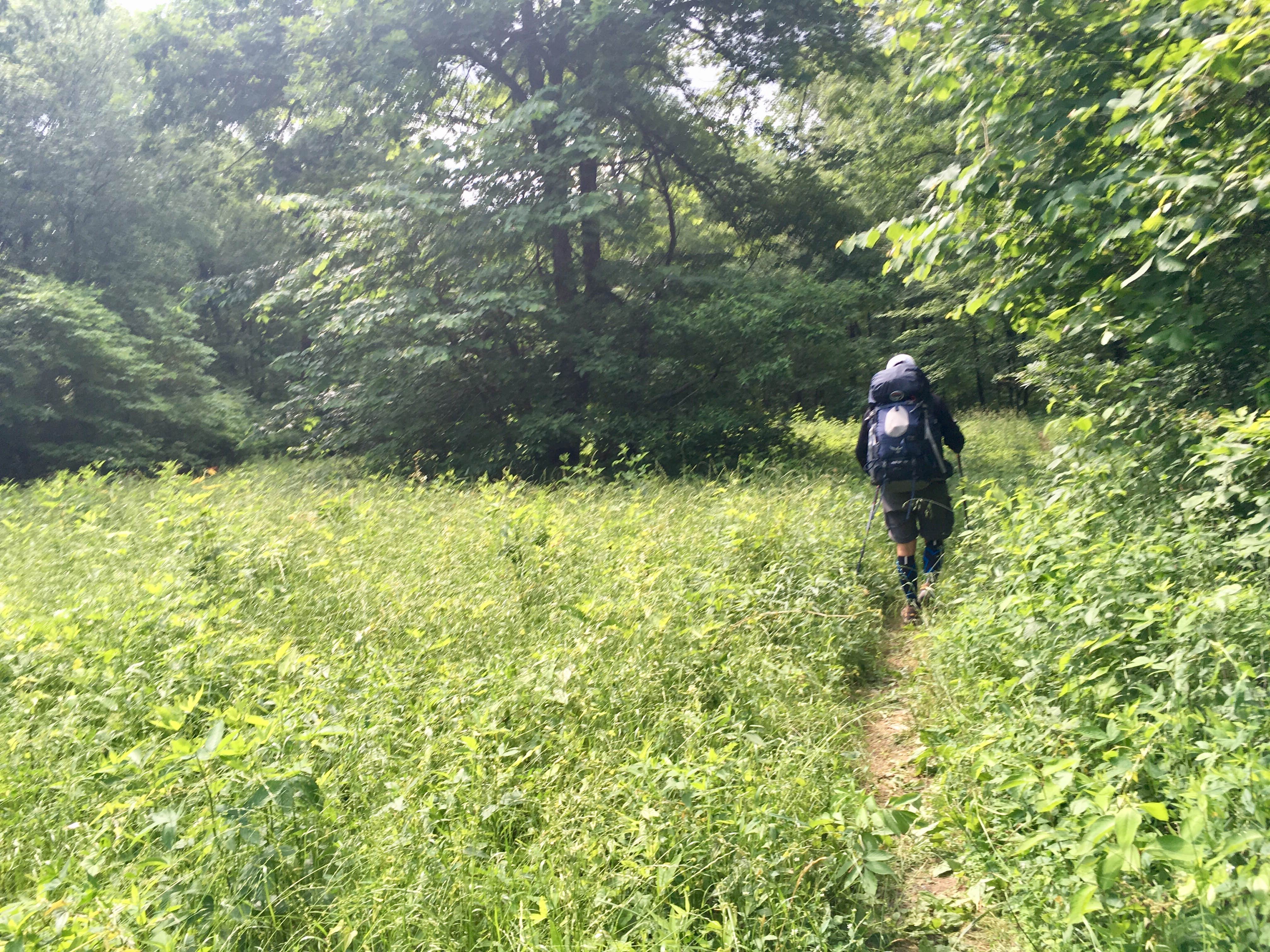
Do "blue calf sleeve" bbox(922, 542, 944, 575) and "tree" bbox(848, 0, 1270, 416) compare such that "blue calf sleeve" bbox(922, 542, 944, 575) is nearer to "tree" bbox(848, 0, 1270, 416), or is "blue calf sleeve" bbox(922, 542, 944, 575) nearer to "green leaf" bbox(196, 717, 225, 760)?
"tree" bbox(848, 0, 1270, 416)

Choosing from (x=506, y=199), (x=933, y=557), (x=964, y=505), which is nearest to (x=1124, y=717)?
(x=933, y=557)

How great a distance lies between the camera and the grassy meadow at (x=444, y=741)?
227 cm

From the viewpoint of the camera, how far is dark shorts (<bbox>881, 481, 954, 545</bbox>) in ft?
17.3

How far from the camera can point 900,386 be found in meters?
5.36

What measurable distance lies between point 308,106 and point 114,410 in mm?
7255

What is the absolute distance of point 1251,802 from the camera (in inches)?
73.2

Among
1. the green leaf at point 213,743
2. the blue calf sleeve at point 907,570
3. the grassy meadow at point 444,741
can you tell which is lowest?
the blue calf sleeve at point 907,570

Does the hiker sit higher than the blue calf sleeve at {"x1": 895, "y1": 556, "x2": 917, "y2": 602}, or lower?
higher

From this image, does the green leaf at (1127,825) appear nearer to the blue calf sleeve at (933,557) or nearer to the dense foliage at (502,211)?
the blue calf sleeve at (933,557)

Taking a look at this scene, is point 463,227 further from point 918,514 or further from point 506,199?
point 918,514

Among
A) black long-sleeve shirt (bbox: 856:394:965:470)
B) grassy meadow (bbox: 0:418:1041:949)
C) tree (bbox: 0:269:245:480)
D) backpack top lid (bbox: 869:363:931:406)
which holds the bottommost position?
grassy meadow (bbox: 0:418:1041:949)

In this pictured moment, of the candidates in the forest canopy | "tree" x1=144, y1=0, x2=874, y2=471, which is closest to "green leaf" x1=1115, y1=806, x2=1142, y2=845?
the forest canopy

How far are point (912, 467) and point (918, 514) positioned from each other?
38cm

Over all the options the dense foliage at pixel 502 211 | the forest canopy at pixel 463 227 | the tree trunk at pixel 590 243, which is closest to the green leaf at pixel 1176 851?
the forest canopy at pixel 463 227
